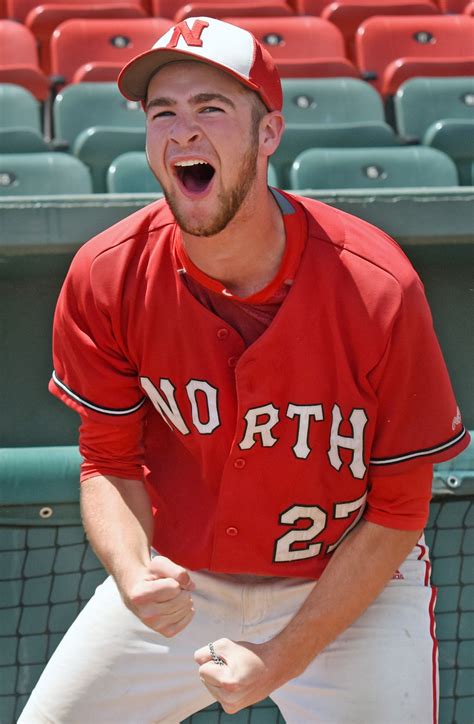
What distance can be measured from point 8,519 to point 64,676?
49 cm

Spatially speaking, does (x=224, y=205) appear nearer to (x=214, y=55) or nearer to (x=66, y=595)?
(x=214, y=55)

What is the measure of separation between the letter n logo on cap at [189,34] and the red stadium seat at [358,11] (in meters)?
4.11

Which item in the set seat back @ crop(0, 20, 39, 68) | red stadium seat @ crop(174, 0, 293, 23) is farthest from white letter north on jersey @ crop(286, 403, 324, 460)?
red stadium seat @ crop(174, 0, 293, 23)

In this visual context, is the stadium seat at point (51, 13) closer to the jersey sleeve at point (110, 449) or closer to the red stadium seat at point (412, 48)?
the red stadium seat at point (412, 48)

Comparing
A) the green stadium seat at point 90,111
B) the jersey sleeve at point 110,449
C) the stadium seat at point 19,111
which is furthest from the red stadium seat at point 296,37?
the jersey sleeve at point 110,449

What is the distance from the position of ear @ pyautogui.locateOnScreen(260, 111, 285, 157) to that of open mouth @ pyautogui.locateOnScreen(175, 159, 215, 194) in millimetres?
108

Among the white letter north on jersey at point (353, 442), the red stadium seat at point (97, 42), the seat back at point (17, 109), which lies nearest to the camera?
the white letter north on jersey at point (353, 442)

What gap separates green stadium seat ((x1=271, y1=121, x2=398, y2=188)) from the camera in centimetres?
378

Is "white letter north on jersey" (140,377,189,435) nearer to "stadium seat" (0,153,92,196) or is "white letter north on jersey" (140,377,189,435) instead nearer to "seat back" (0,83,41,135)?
"stadium seat" (0,153,92,196)

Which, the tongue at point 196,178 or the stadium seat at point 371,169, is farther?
the stadium seat at point 371,169

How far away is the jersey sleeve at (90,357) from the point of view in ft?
6.15

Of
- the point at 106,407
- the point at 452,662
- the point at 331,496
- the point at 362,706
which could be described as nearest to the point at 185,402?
the point at 106,407

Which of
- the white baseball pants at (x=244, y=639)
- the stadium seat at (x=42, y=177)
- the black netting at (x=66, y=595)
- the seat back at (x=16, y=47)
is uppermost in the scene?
the seat back at (x=16, y=47)

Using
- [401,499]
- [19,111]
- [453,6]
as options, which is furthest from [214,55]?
[453,6]
